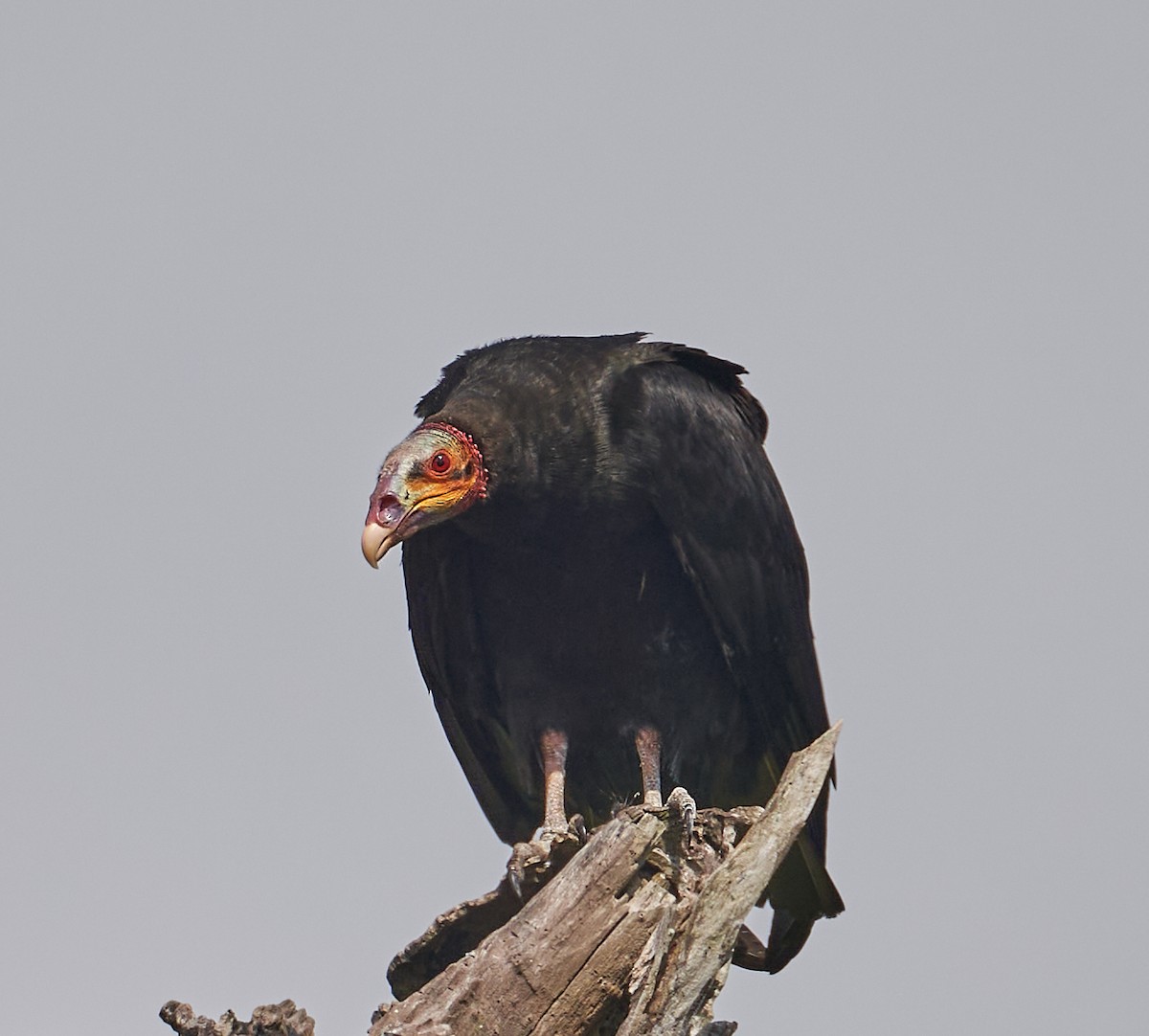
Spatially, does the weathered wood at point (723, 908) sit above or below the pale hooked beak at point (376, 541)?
below

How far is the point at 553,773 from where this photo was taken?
6.34m

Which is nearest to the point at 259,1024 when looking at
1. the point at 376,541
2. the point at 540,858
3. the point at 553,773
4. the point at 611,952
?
the point at 611,952

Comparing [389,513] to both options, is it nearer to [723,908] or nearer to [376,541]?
[376,541]

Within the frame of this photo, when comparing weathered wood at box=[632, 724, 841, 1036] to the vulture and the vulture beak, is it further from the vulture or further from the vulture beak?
the vulture beak

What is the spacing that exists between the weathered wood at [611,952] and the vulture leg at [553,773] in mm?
1524

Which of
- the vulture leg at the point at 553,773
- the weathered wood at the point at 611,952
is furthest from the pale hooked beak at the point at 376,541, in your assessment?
the weathered wood at the point at 611,952

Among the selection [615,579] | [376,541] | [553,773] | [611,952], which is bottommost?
[611,952]

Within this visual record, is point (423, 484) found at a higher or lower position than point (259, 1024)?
higher

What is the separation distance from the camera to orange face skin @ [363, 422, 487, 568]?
19.3 ft

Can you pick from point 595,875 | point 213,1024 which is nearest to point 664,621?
point 595,875

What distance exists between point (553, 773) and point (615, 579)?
0.74 metres

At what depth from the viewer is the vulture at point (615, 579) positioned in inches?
241

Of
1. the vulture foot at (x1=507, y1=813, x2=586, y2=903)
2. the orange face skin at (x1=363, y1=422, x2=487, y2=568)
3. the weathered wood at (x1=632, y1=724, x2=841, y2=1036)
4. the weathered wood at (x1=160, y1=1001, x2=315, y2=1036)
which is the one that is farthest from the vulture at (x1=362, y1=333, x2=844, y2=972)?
the weathered wood at (x1=160, y1=1001, x2=315, y2=1036)

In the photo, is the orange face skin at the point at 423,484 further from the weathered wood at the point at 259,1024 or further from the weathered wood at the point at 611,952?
the weathered wood at the point at 259,1024
